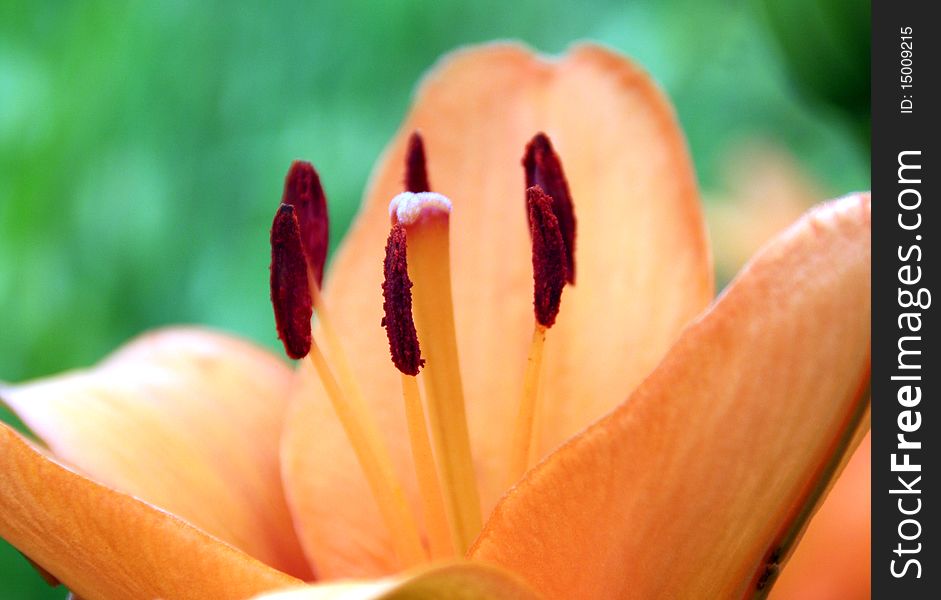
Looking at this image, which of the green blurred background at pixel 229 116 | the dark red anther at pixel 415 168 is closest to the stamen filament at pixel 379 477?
the dark red anther at pixel 415 168

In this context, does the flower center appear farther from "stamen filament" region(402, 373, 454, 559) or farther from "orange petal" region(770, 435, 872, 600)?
"orange petal" region(770, 435, 872, 600)

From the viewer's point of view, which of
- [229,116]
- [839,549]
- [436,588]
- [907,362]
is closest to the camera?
[436,588]

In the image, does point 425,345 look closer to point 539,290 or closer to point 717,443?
point 539,290

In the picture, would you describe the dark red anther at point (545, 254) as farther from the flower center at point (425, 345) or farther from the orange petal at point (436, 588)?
the orange petal at point (436, 588)

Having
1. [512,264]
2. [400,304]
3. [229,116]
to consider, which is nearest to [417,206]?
[400,304]

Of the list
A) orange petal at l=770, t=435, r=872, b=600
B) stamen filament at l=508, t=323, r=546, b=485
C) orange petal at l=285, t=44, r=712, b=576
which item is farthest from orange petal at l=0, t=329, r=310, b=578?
orange petal at l=770, t=435, r=872, b=600

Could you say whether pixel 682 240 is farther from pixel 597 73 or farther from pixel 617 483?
pixel 617 483

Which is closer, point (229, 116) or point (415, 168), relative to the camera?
point (415, 168)
